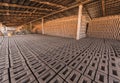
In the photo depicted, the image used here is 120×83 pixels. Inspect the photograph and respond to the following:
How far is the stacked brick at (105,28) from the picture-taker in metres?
7.34

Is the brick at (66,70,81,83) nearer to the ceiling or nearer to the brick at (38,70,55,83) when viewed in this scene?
the brick at (38,70,55,83)

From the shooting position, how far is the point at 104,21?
8.35 m

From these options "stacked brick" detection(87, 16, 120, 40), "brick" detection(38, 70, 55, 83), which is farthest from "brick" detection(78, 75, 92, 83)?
"stacked brick" detection(87, 16, 120, 40)

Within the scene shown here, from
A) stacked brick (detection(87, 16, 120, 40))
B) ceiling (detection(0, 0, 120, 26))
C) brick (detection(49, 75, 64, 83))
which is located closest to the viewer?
brick (detection(49, 75, 64, 83))

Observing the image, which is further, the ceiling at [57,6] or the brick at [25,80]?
the ceiling at [57,6]

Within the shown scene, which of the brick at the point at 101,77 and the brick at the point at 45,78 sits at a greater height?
the brick at the point at 45,78

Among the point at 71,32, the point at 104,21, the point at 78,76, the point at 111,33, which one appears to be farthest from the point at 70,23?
the point at 78,76

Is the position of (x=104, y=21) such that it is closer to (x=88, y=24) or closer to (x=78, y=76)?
(x=88, y=24)

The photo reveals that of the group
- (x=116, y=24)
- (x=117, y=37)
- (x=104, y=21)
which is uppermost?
(x=104, y=21)

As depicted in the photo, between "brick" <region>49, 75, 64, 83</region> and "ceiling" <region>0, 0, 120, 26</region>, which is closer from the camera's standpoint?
"brick" <region>49, 75, 64, 83</region>

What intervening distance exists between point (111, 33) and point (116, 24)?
1.12 meters

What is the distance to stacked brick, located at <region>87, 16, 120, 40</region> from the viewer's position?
7336mm

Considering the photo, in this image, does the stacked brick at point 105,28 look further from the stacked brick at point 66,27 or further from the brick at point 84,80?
the brick at point 84,80

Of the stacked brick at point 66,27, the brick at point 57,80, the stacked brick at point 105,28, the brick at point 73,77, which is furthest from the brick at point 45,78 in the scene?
the stacked brick at point 105,28
